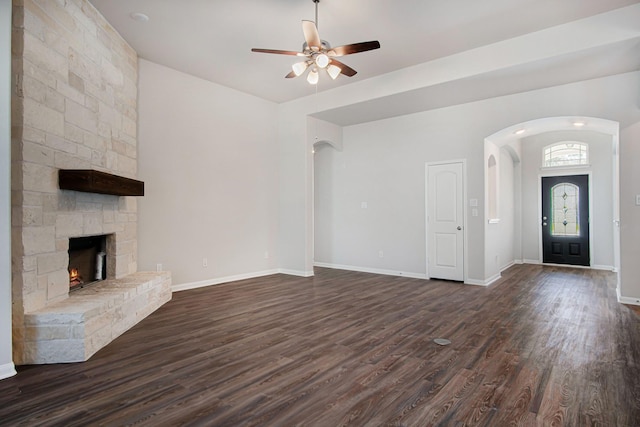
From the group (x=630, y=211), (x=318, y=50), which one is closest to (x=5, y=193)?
(x=318, y=50)

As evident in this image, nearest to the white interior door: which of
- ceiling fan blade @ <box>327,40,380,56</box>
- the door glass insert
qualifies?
ceiling fan blade @ <box>327,40,380,56</box>

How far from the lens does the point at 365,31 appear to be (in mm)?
4121

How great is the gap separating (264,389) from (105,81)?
3.72m

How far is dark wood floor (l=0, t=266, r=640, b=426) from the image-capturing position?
6.68 ft

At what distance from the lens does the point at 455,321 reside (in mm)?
3814

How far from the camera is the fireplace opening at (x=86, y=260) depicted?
12.0 ft

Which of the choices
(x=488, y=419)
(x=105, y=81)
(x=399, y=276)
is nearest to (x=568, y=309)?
(x=399, y=276)

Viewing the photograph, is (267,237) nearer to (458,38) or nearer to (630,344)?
(458,38)

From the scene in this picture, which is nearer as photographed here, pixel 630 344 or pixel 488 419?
pixel 488 419

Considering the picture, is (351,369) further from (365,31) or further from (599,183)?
(599,183)

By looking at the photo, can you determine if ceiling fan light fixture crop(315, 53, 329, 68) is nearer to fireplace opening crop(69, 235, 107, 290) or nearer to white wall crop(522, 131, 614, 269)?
fireplace opening crop(69, 235, 107, 290)

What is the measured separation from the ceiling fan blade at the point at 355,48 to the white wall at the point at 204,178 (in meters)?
2.79

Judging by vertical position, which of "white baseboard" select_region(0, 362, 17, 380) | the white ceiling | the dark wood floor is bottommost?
the dark wood floor

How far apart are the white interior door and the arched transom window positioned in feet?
12.2
